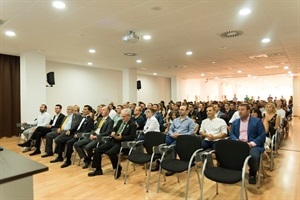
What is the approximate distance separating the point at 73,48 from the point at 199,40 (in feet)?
12.1

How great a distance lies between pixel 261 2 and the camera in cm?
341

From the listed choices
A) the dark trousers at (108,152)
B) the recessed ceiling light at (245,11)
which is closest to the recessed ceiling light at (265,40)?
the recessed ceiling light at (245,11)

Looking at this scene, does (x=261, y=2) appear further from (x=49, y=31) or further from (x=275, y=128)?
(x=49, y=31)

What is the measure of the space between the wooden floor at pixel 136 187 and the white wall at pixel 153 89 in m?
9.44

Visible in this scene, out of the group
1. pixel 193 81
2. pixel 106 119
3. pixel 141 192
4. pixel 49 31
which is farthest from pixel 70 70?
pixel 193 81

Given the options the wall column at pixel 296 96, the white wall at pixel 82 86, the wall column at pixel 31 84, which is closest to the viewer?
the wall column at pixel 31 84

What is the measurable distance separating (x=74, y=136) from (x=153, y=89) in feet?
32.0

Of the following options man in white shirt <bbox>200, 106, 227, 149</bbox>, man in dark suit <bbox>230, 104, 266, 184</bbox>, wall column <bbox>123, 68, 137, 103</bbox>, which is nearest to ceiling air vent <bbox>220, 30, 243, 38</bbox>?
man in white shirt <bbox>200, 106, 227, 149</bbox>

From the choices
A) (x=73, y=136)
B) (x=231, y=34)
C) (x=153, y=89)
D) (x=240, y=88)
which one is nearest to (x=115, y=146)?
(x=73, y=136)

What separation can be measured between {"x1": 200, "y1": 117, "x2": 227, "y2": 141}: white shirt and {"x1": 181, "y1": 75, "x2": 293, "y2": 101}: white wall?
42.2 ft

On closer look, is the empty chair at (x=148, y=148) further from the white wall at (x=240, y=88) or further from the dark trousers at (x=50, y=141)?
the white wall at (x=240, y=88)

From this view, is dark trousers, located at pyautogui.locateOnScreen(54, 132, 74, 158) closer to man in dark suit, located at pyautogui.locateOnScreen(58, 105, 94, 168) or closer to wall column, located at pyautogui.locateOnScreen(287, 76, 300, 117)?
man in dark suit, located at pyautogui.locateOnScreen(58, 105, 94, 168)

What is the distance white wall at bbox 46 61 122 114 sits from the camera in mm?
8953

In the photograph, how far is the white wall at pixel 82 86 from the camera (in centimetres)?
895
